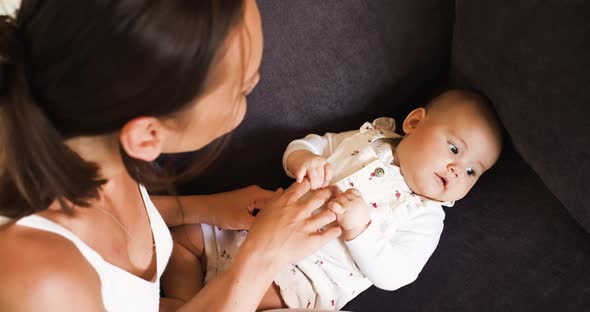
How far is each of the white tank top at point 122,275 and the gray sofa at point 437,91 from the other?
0.28 meters

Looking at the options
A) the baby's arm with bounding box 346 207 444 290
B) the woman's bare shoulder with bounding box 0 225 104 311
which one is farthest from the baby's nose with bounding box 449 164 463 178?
the woman's bare shoulder with bounding box 0 225 104 311

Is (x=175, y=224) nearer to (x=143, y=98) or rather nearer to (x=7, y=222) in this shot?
(x=7, y=222)

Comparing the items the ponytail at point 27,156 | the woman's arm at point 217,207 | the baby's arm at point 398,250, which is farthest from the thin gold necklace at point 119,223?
the baby's arm at point 398,250

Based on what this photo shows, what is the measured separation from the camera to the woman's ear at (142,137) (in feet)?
2.02

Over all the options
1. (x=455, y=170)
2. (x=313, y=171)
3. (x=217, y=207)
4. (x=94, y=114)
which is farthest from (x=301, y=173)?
(x=94, y=114)

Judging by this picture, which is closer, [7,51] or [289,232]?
[7,51]

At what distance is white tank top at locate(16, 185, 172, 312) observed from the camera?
28.0 inches

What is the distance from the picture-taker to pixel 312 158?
1.04 meters

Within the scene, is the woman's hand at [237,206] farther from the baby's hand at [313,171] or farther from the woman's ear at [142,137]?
the woman's ear at [142,137]

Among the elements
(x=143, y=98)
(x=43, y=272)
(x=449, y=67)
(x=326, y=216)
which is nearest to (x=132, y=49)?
(x=143, y=98)

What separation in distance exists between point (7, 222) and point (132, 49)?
0.38m

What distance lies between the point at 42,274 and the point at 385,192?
0.75 meters

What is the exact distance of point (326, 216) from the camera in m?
0.96

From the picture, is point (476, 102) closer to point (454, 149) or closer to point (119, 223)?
point (454, 149)
